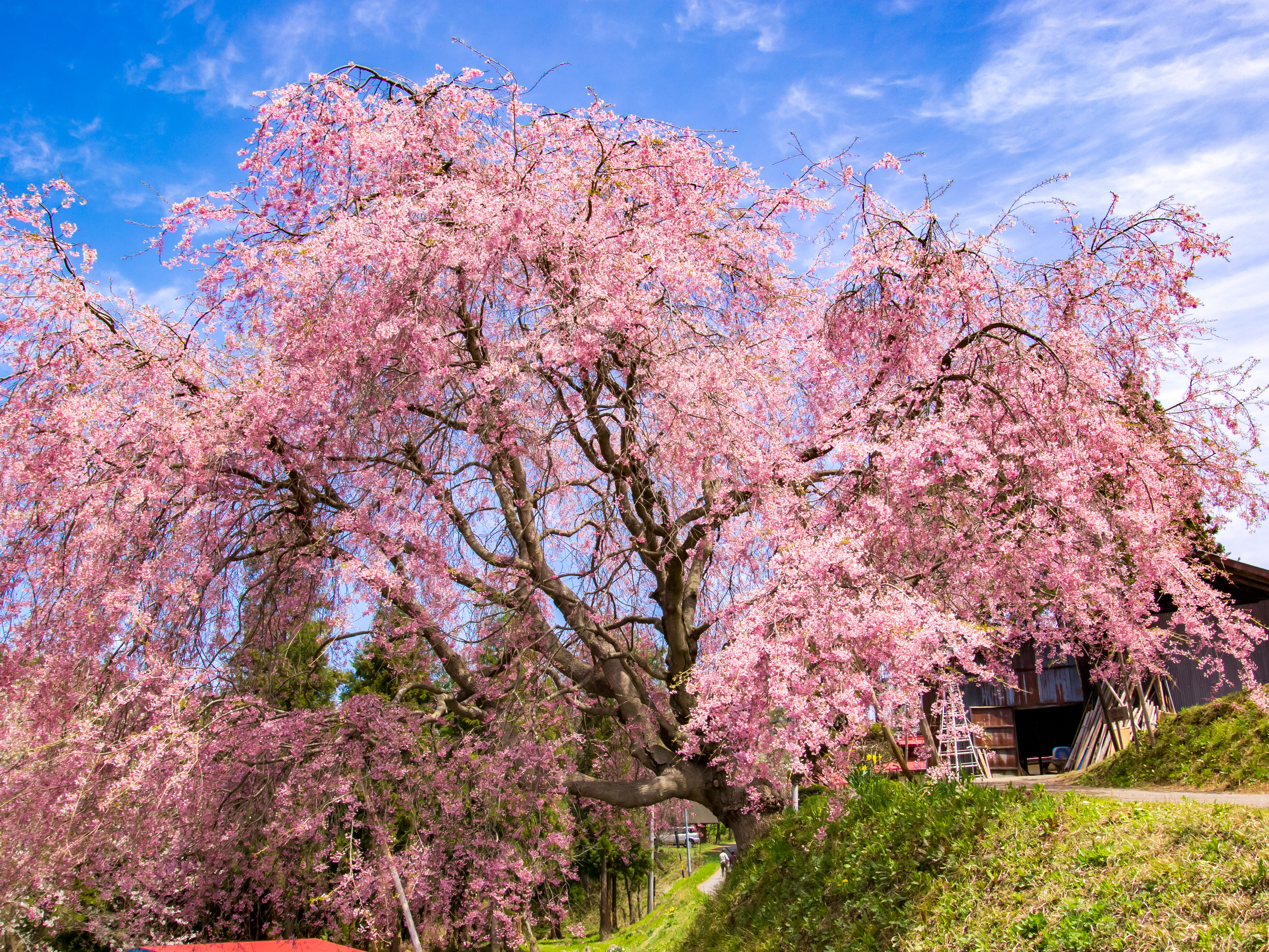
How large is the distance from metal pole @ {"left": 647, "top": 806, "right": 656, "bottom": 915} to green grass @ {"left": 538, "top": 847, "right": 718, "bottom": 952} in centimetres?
33

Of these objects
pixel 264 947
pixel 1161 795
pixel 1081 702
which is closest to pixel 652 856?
pixel 1081 702

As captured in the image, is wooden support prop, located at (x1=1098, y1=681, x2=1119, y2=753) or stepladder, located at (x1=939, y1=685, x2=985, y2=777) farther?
wooden support prop, located at (x1=1098, y1=681, x2=1119, y2=753)

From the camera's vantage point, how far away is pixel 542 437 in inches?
361

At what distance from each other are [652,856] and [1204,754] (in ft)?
45.2

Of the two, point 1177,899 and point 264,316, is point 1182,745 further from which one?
point 264,316

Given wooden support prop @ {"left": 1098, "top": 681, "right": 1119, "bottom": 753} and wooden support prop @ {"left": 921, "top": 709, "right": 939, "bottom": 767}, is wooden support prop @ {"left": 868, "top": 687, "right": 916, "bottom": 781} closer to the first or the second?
wooden support prop @ {"left": 921, "top": 709, "right": 939, "bottom": 767}

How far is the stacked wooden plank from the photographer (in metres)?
15.0

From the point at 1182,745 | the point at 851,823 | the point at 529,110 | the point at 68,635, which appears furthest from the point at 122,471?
the point at 1182,745

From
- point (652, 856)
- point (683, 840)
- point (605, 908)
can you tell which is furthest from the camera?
point (683, 840)

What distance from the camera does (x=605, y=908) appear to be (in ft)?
79.1

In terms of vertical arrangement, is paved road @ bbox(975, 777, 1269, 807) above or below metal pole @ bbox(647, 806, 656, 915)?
above

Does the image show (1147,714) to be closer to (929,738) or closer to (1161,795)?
(1161,795)

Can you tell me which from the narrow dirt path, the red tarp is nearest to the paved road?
the narrow dirt path

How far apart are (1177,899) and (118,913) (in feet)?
42.7
